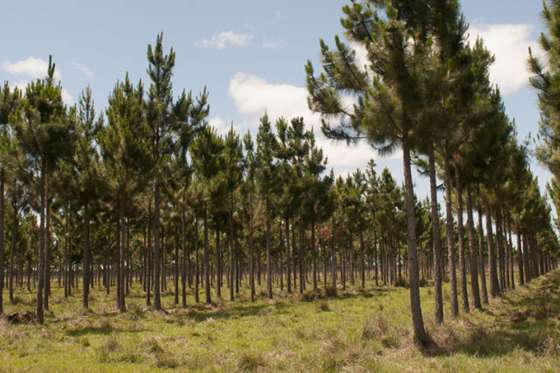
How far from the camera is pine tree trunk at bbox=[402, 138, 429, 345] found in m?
12.5

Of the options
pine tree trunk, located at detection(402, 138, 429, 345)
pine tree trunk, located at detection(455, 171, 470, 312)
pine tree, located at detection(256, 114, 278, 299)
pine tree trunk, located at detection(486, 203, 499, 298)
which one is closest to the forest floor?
pine tree trunk, located at detection(402, 138, 429, 345)

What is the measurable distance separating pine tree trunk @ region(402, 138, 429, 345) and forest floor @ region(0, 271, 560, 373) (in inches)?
16.6

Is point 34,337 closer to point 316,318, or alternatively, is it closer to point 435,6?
point 316,318

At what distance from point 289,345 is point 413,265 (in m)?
4.35

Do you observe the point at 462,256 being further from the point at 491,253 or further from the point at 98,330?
the point at 98,330

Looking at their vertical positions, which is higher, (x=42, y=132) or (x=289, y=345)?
(x=42, y=132)

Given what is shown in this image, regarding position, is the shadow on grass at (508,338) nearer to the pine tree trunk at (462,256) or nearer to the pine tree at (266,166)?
the pine tree trunk at (462,256)

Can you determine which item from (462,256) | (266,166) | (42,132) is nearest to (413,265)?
(462,256)

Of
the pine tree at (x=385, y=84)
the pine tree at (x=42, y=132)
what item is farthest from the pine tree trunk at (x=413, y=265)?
the pine tree at (x=42, y=132)

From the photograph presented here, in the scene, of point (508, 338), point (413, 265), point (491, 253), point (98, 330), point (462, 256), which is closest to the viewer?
point (508, 338)

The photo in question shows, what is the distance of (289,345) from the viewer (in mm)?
13609

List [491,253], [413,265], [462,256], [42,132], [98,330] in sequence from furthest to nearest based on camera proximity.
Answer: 1. [491,253]
2. [42,132]
3. [462,256]
4. [98,330]
5. [413,265]

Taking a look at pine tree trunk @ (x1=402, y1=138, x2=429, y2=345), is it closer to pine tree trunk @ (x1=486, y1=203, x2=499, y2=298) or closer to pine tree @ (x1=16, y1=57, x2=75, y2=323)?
pine tree trunk @ (x1=486, y1=203, x2=499, y2=298)

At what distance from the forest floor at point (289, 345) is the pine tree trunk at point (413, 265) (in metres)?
0.42
